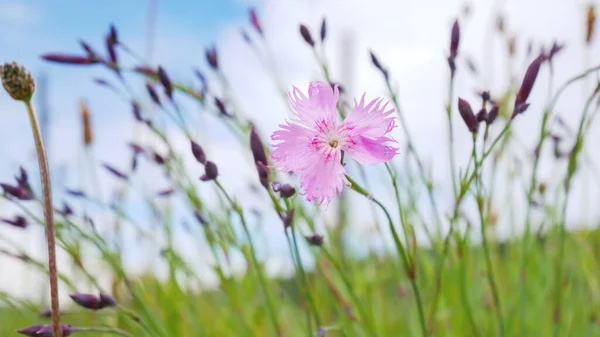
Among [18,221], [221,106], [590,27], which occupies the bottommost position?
[18,221]

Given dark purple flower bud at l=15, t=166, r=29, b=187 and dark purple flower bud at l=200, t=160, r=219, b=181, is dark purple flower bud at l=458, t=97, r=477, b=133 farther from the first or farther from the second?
dark purple flower bud at l=15, t=166, r=29, b=187

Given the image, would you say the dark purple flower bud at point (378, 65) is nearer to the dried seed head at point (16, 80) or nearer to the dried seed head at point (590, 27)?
the dried seed head at point (16, 80)

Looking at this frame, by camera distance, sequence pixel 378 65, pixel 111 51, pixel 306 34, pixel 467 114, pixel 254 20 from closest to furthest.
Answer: pixel 467 114, pixel 378 65, pixel 306 34, pixel 111 51, pixel 254 20

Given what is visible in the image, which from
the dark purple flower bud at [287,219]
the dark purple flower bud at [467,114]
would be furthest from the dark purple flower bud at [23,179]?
the dark purple flower bud at [467,114]

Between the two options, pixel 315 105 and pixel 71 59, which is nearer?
pixel 315 105

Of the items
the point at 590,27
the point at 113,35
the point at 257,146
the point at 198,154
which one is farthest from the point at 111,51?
the point at 590,27

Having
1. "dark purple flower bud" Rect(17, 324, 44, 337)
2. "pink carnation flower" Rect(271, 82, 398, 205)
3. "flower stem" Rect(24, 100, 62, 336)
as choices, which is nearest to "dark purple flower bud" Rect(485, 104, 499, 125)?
"pink carnation flower" Rect(271, 82, 398, 205)

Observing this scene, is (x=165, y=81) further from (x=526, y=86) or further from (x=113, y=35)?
(x=526, y=86)
